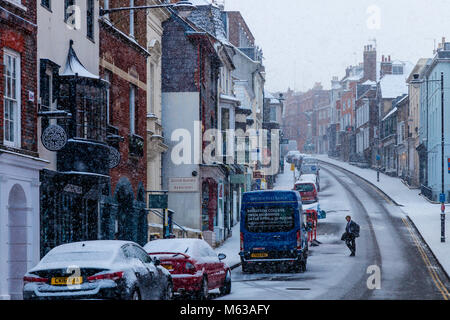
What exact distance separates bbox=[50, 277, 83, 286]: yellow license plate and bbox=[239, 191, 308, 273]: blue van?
51.0ft

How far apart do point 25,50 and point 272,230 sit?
38.1 feet

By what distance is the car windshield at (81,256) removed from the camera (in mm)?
14891

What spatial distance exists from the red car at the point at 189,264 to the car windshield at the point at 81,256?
11.0ft

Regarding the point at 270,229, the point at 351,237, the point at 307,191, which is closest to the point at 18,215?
the point at 270,229

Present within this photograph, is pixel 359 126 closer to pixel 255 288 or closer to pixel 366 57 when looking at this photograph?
pixel 366 57

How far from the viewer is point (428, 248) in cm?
3981

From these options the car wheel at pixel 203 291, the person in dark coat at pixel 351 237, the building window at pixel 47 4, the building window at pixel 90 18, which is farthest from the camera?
the person in dark coat at pixel 351 237

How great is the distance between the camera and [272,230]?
97.4 ft

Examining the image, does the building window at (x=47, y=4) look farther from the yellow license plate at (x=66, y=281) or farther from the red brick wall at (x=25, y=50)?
the yellow license plate at (x=66, y=281)

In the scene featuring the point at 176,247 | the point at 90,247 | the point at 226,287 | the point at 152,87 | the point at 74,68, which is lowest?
the point at 226,287

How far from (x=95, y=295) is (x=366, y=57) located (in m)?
106

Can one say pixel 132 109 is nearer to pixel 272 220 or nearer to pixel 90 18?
pixel 90 18

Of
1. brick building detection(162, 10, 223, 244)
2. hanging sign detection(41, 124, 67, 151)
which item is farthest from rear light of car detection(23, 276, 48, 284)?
brick building detection(162, 10, 223, 244)

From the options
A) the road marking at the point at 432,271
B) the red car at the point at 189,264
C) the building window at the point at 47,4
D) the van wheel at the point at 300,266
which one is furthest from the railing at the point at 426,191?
the red car at the point at 189,264
